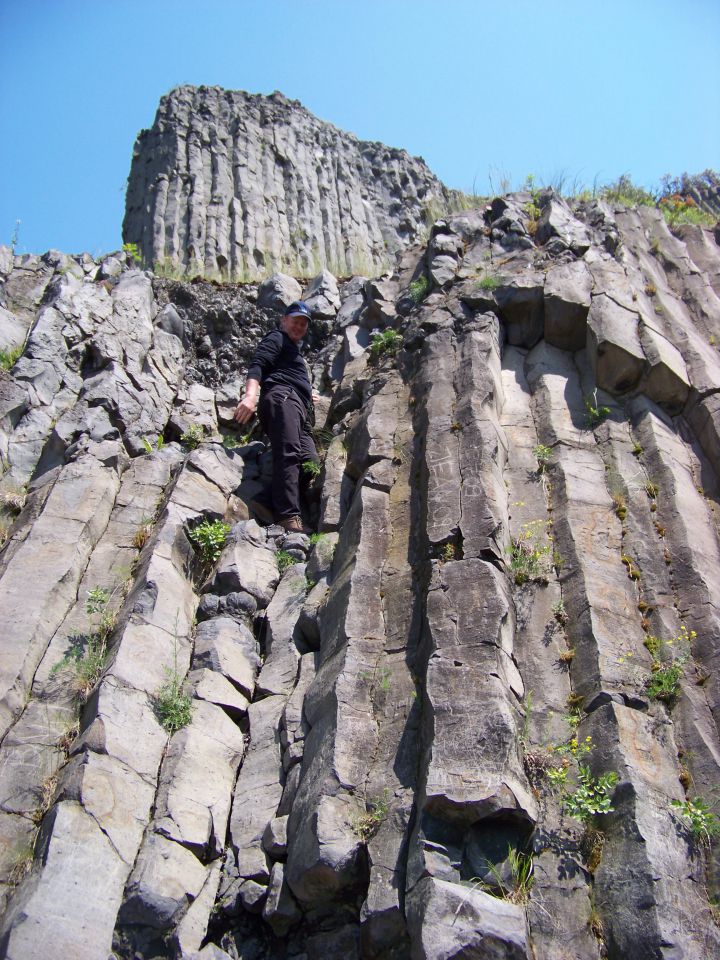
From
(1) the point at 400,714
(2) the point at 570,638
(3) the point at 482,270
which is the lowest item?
(1) the point at 400,714

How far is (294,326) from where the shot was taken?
37.2 ft

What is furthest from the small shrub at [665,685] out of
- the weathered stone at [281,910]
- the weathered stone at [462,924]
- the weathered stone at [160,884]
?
the weathered stone at [160,884]

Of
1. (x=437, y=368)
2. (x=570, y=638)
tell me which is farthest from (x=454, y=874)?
(x=437, y=368)

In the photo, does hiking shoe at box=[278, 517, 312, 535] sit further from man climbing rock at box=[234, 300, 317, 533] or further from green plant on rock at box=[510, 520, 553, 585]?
green plant on rock at box=[510, 520, 553, 585]

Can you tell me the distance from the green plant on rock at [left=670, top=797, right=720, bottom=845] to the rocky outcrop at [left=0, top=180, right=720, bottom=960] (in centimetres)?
2

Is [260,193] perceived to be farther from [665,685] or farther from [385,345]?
[665,685]

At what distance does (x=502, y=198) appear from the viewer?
12266 mm

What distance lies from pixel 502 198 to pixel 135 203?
8196 mm

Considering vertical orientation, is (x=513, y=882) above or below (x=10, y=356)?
below

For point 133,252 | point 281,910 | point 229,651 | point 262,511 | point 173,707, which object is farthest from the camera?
point 133,252

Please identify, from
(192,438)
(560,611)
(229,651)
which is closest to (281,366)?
(192,438)

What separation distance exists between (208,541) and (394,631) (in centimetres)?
256

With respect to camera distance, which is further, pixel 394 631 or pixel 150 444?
pixel 150 444

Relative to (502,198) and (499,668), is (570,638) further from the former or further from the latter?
(502,198)
